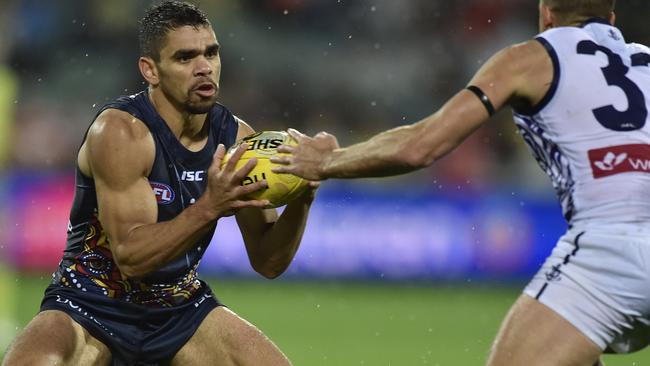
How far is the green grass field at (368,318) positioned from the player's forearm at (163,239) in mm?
3740

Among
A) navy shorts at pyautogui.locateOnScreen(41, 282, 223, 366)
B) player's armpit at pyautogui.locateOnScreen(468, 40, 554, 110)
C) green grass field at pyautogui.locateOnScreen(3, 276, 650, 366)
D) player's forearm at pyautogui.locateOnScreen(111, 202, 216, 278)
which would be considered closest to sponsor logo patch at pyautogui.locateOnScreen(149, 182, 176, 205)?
player's forearm at pyautogui.locateOnScreen(111, 202, 216, 278)

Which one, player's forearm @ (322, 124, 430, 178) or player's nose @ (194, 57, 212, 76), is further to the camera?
player's nose @ (194, 57, 212, 76)

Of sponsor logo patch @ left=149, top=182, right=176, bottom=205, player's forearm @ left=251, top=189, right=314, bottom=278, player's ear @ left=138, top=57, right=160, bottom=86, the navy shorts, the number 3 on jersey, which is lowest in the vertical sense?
the navy shorts

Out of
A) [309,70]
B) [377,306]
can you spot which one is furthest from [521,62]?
[309,70]

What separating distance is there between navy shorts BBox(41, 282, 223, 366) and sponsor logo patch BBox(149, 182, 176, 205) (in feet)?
1.86

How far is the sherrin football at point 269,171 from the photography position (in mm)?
4988

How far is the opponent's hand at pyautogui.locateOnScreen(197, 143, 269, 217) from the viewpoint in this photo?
16.3 feet

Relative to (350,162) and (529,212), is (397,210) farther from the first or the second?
(350,162)

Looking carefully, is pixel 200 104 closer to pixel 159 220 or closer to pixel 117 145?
pixel 117 145

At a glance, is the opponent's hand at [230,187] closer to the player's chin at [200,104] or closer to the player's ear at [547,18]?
the player's chin at [200,104]

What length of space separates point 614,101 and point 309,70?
10663 millimetres

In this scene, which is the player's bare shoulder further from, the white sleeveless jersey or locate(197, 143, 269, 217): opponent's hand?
the white sleeveless jersey

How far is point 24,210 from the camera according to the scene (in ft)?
42.5

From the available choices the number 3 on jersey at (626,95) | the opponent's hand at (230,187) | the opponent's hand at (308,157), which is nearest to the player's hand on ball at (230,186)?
the opponent's hand at (230,187)
